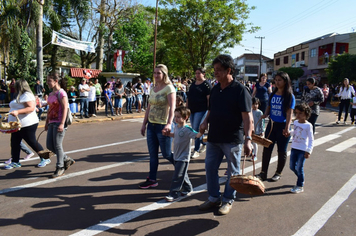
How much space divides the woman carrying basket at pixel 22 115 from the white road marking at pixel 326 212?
16.3 feet

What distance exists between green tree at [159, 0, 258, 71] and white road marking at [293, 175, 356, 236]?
24.2 meters

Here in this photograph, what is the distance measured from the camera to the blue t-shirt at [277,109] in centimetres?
503

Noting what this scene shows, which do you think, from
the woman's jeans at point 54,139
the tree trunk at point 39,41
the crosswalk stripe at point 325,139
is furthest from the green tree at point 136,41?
the woman's jeans at point 54,139

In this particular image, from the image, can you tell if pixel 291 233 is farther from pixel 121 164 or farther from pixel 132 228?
pixel 121 164

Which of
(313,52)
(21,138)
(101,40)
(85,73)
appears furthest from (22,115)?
(313,52)

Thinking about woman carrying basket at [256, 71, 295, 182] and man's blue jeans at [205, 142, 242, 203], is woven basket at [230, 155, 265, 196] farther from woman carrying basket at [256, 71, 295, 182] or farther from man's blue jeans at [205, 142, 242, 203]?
woman carrying basket at [256, 71, 295, 182]

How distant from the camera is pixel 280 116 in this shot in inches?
199

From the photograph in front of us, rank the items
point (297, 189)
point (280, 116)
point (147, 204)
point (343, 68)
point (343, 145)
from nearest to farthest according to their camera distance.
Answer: point (147, 204) < point (297, 189) < point (280, 116) < point (343, 145) < point (343, 68)

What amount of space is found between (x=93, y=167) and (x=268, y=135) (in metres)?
3.49

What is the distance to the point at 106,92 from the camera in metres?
14.4

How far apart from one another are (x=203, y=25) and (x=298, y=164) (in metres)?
24.9

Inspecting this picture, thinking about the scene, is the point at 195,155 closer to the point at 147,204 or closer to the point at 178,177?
the point at 178,177

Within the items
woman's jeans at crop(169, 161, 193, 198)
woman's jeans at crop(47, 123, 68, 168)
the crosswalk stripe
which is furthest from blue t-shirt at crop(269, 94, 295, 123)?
the crosswalk stripe

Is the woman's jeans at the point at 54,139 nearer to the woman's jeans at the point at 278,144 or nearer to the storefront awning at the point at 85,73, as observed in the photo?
the woman's jeans at the point at 278,144
